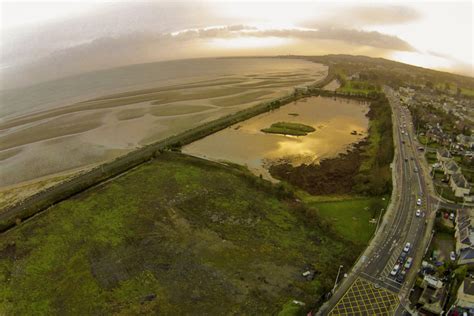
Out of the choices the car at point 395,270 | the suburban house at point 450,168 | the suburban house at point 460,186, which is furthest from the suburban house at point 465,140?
the car at point 395,270

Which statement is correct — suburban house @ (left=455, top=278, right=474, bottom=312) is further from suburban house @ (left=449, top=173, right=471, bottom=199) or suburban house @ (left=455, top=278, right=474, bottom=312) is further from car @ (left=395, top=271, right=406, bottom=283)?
suburban house @ (left=449, top=173, right=471, bottom=199)

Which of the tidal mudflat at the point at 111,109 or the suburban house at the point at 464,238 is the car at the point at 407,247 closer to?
the suburban house at the point at 464,238

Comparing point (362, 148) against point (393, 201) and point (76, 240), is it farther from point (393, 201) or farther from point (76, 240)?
point (76, 240)

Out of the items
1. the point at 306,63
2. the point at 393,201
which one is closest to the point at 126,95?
the point at 393,201

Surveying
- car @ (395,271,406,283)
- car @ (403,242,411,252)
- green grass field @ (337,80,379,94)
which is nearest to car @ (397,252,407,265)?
car @ (403,242,411,252)

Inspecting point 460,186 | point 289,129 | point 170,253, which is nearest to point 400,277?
point 460,186

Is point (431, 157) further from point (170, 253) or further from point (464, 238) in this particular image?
point (170, 253)
